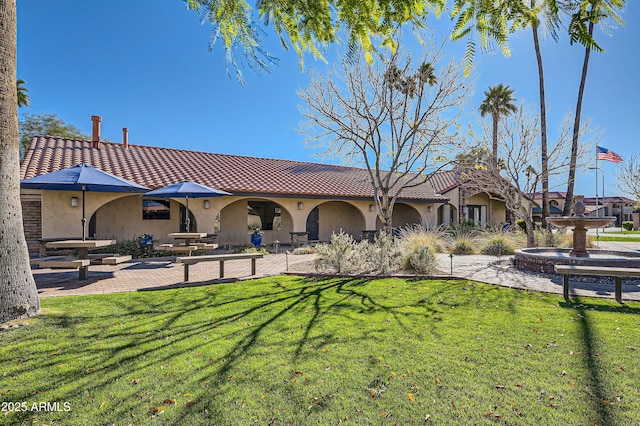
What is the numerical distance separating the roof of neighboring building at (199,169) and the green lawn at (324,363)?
9.94m

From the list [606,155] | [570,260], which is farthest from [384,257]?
[606,155]

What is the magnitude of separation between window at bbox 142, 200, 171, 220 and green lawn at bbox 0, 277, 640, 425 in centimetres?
981

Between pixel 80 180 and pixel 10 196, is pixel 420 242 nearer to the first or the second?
pixel 80 180

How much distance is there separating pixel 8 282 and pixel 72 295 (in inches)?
74.9

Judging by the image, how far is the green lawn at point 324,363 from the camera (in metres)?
2.87

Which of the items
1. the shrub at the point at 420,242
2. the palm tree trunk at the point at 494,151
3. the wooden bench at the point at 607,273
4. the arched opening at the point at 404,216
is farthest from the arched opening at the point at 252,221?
the wooden bench at the point at 607,273

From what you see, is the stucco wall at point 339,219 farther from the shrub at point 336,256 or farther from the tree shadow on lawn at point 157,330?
the tree shadow on lawn at point 157,330

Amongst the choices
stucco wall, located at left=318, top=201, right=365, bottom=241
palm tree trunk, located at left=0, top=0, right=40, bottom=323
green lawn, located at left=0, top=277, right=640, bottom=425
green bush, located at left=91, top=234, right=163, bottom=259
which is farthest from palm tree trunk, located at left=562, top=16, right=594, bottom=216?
palm tree trunk, located at left=0, top=0, right=40, bottom=323

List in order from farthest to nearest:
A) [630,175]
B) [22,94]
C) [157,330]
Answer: [630,175]
[22,94]
[157,330]

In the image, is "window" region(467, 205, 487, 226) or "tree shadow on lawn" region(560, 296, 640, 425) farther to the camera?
"window" region(467, 205, 487, 226)

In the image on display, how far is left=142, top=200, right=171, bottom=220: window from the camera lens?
15422 mm

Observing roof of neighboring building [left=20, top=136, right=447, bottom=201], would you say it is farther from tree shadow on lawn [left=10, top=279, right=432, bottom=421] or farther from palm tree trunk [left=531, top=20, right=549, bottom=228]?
tree shadow on lawn [left=10, top=279, right=432, bottom=421]

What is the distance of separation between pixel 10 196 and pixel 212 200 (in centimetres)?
1061

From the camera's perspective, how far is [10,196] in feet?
16.3
